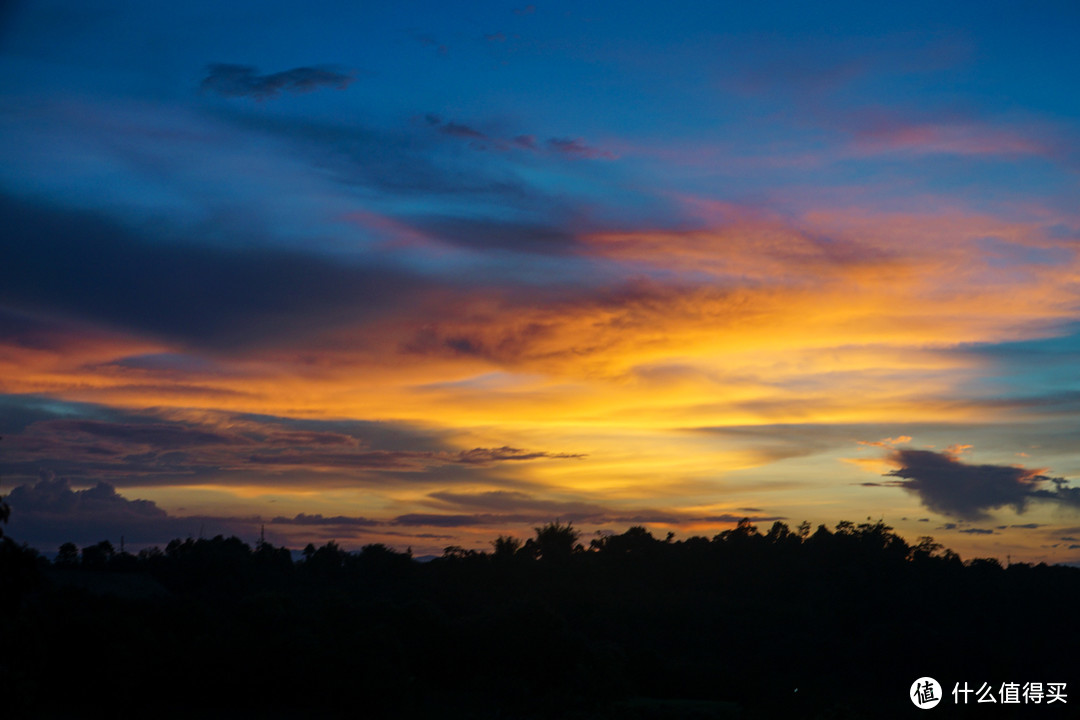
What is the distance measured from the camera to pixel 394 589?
67.9m

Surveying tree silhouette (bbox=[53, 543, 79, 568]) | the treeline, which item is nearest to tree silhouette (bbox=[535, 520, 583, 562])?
the treeline

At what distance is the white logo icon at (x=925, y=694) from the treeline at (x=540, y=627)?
3185 millimetres

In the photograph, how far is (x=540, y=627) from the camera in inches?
1666

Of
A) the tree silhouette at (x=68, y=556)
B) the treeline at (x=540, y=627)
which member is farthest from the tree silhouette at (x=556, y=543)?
the tree silhouette at (x=68, y=556)

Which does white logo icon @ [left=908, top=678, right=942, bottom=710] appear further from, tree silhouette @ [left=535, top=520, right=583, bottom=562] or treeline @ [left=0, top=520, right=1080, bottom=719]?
tree silhouette @ [left=535, top=520, right=583, bottom=562]

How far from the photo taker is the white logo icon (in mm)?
31775

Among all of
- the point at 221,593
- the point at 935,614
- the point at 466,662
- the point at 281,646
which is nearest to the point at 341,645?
the point at 281,646

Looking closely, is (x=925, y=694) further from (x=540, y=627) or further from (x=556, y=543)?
(x=556, y=543)

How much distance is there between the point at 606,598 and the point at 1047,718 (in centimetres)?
2903

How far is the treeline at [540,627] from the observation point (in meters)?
32.4

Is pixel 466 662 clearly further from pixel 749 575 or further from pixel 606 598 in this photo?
pixel 749 575

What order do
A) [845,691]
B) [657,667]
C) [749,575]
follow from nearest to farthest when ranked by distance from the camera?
[657,667] < [845,691] < [749,575]

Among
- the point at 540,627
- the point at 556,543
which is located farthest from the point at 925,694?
the point at 556,543

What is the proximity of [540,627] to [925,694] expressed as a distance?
17.0 m
